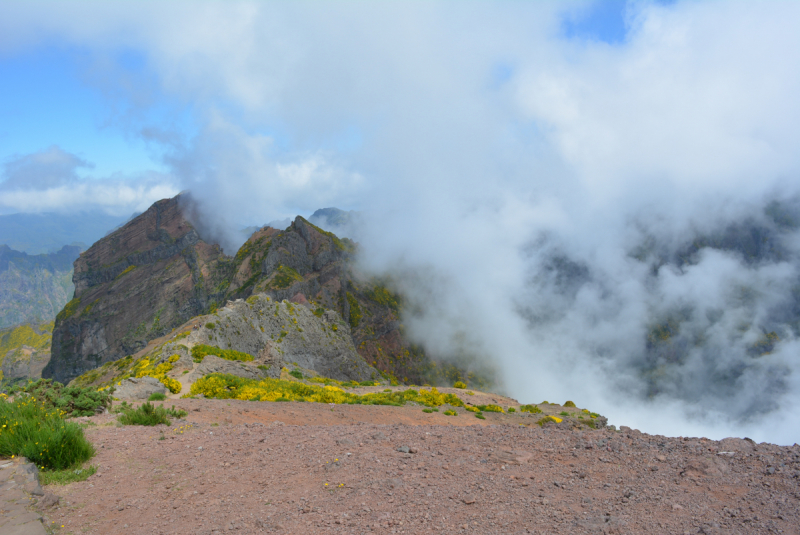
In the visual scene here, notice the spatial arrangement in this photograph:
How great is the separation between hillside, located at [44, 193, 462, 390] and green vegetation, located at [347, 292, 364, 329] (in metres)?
0.33

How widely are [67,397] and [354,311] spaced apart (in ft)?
331

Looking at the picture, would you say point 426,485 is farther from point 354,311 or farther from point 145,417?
point 354,311

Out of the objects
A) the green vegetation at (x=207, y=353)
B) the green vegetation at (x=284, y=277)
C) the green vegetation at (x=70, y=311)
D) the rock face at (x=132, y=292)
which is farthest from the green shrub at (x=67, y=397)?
the green vegetation at (x=70, y=311)

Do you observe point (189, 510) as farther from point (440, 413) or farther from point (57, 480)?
point (440, 413)

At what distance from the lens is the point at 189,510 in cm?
767

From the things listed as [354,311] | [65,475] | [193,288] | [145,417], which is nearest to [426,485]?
[65,475]

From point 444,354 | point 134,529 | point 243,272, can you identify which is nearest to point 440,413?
point 134,529

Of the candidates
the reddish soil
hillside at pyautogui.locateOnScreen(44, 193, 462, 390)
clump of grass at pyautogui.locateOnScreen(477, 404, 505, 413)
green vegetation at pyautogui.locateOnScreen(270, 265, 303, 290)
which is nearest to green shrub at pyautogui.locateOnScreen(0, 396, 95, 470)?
the reddish soil

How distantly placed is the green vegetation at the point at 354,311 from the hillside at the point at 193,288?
1.08 feet

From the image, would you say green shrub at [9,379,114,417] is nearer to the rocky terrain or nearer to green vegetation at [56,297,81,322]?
the rocky terrain

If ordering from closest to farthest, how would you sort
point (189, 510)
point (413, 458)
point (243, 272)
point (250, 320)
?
1. point (189, 510)
2. point (413, 458)
3. point (250, 320)
4. point (243, 272)

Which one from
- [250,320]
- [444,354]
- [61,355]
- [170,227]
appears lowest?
[61,355]

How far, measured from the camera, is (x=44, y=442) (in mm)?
9102

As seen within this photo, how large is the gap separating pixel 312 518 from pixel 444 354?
150221 mm
